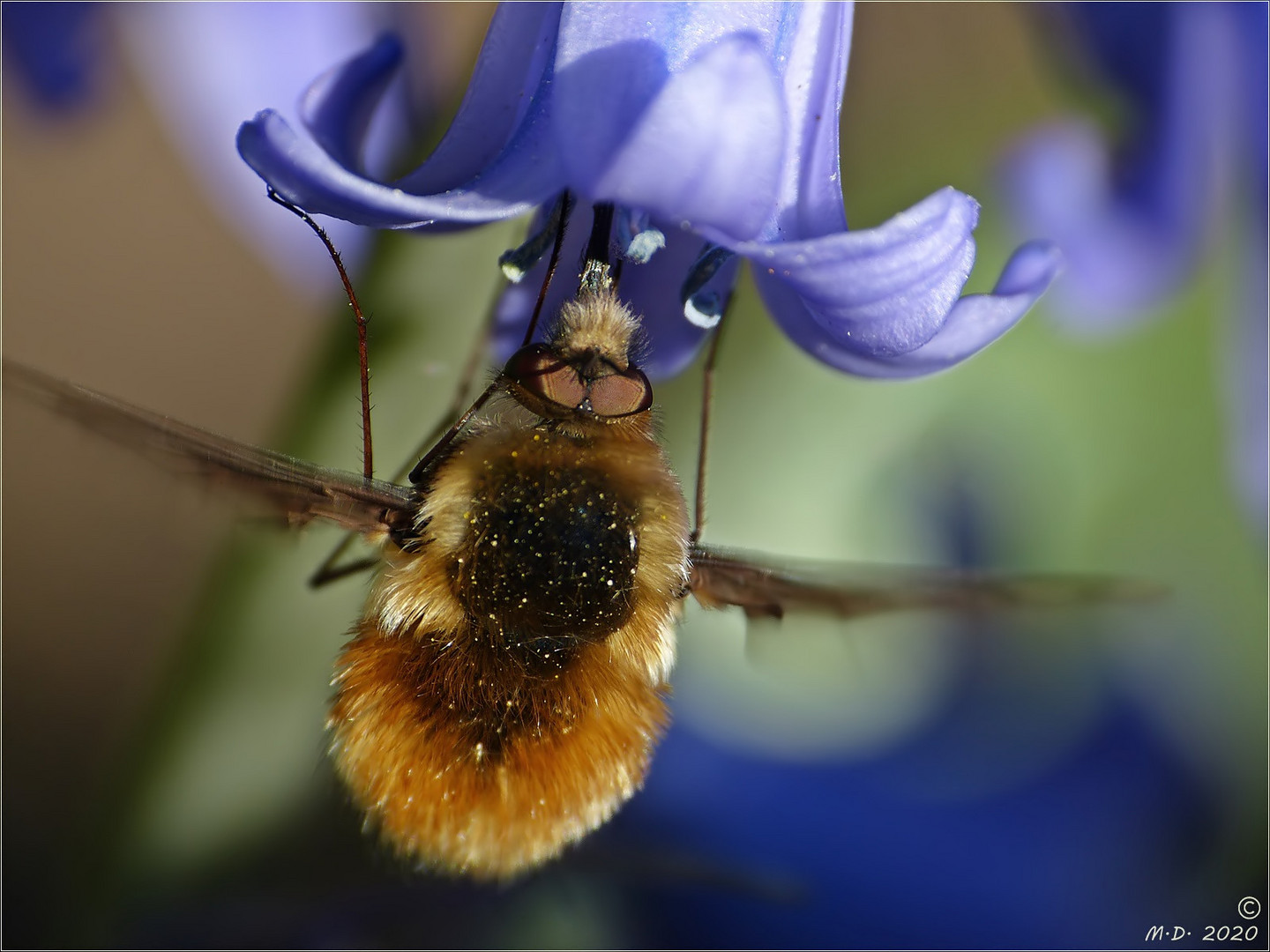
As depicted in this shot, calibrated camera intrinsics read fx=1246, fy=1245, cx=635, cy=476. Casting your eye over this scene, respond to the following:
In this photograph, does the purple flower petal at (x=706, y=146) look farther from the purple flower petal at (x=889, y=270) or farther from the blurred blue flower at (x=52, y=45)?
the blurred blue flower at (x=52, y=45)

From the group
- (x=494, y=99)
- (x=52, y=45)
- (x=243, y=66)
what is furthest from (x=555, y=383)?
(x=52, y=45)

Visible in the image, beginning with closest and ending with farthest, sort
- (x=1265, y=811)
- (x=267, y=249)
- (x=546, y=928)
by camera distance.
Result: (x=546, y=928) → (x=1265, y=811) → (x=267, y=249)

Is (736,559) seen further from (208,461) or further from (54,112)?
(54,112)

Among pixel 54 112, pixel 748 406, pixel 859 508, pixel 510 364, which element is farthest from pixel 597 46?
pixel 54 112

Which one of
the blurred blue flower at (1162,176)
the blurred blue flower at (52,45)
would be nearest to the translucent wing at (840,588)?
the blurred blue flower at (1162,176)

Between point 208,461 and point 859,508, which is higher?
point 208,461

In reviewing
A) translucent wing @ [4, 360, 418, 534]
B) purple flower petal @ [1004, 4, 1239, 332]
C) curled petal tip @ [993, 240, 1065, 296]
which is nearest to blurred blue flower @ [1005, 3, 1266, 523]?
purple flower petal @ [1004, 4, 1239, 332]
